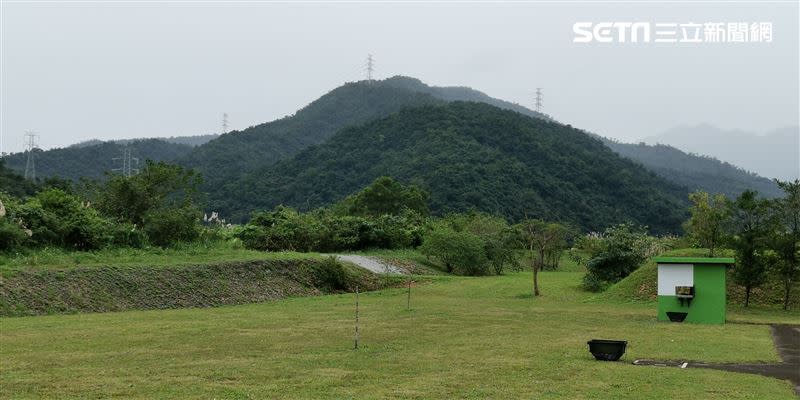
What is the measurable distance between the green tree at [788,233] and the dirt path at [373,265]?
20.6 metres

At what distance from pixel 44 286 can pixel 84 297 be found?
1258 millimetres

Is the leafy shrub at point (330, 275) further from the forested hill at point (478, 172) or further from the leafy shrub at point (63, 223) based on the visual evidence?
the forested hill at point (478, 172)

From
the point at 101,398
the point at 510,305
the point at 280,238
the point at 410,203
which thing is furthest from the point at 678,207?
the point at 101,398

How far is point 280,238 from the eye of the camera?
149ft

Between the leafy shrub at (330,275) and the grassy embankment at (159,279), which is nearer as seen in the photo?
the grassy embankment at (159,279)

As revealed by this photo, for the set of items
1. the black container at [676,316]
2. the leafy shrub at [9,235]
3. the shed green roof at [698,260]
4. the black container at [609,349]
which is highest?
the leafy shrub at [9,235]

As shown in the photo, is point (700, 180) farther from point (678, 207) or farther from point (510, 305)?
point (510, 305)

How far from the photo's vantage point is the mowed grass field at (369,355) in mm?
10750

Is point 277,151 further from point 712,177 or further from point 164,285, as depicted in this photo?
point 164,285

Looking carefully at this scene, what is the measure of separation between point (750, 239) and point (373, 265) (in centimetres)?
2183

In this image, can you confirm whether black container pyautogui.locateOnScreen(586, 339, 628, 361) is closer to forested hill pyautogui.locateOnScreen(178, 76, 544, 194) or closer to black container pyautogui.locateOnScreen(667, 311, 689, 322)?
black container pyautogui.locateOnScreen(667, 311, 689, 322)

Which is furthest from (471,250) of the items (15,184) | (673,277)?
(15,184)

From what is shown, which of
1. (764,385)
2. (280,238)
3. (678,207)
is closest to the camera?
(764,385)

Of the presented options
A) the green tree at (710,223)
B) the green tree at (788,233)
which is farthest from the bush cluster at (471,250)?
the green tree at (788,233)
